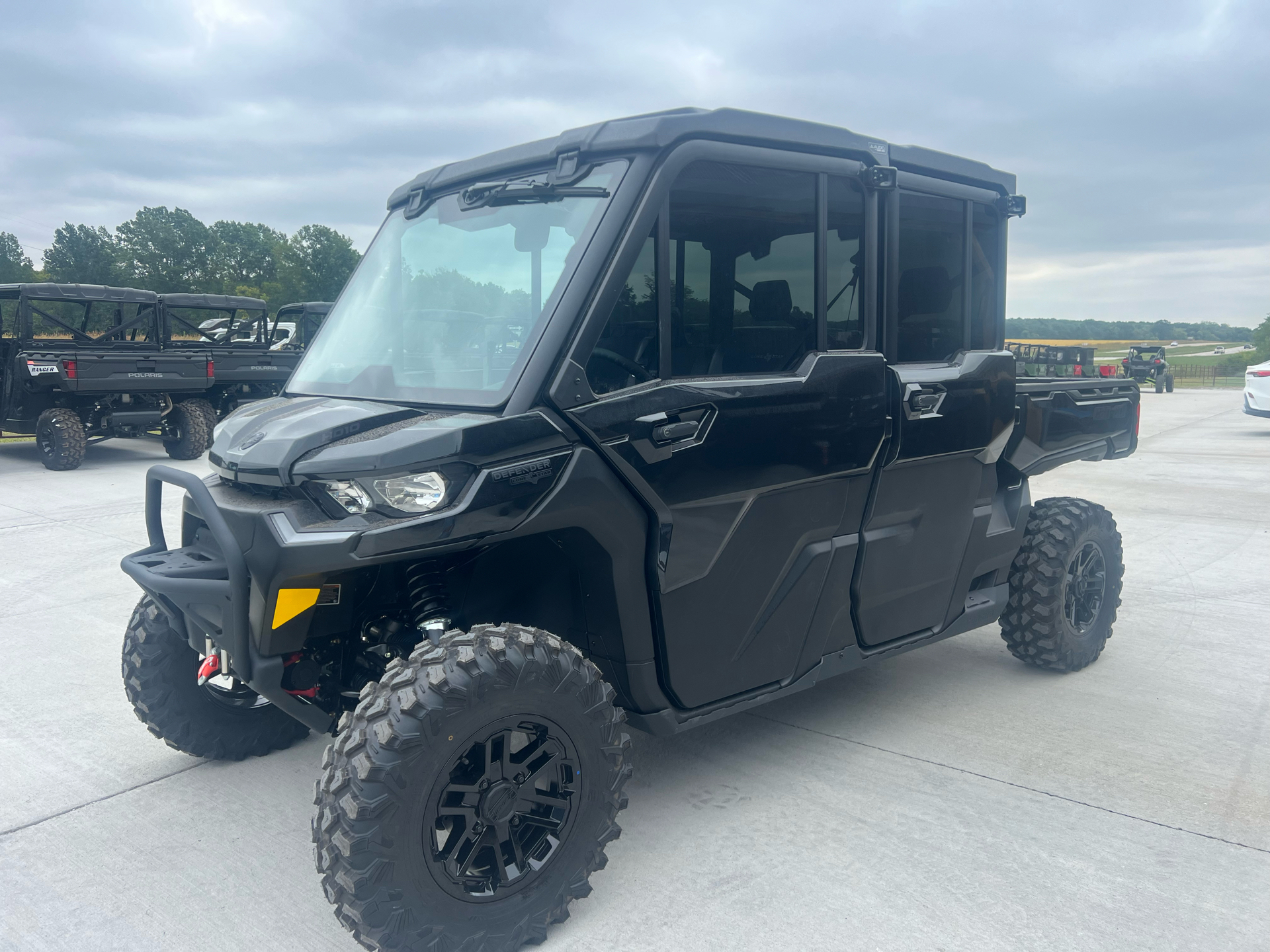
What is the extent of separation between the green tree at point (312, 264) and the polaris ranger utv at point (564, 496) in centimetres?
6810

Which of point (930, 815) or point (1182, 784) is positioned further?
point (1182, 784)

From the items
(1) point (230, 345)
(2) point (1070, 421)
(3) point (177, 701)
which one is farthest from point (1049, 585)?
(1) point (230, 345)

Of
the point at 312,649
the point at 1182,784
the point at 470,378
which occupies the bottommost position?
the point at 1182,784

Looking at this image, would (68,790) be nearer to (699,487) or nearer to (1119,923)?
(699,487)

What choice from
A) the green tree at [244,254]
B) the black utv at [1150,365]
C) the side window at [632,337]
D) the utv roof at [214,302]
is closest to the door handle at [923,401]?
the side window at [632,337]

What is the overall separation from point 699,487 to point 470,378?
0.73m

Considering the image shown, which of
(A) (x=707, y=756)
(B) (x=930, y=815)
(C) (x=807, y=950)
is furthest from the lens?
(A) (x=707, y=756)

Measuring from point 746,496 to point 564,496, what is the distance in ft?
2.23

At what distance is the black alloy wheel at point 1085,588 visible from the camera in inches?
181

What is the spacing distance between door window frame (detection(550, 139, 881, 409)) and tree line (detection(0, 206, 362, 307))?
73.1 m

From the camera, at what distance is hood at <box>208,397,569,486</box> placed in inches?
95.3

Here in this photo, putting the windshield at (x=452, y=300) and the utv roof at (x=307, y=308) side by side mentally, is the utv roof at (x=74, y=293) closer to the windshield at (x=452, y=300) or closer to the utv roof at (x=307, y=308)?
the utv roof at (x=307, y=308)

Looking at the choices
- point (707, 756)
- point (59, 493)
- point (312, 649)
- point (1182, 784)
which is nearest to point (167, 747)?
point (312, 649)

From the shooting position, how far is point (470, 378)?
2.76 m
